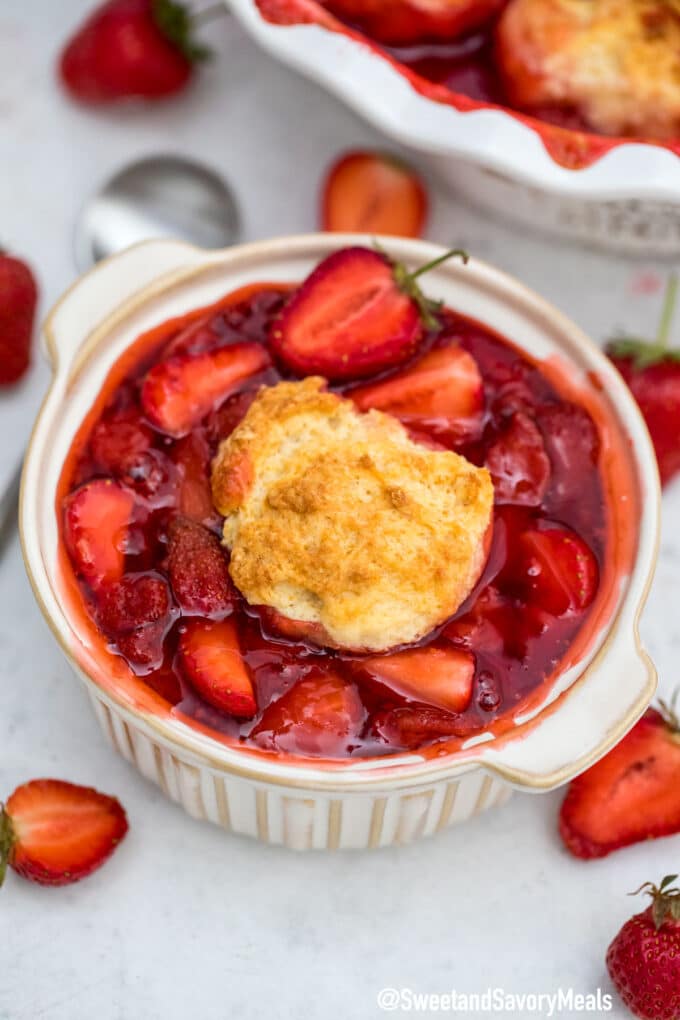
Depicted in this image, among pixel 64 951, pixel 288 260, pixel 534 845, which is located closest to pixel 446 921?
pixel 534 845

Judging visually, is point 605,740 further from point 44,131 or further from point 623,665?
point 44,131

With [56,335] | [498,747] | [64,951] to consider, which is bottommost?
[64,951]

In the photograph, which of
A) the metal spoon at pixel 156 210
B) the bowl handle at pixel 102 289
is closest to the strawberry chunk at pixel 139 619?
the bowl handle at pixel 102 289

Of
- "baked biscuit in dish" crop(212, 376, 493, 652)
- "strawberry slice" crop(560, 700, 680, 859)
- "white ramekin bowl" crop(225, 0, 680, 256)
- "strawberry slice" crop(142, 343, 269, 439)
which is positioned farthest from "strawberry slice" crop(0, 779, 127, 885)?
"white ramekin bowl" crop(225, 0, 680, 256)

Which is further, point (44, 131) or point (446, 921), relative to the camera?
point (44, 131)

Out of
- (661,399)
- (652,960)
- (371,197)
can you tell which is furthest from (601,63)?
(652,960)

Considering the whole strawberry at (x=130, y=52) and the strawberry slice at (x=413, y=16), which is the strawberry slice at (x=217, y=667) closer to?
the strawberry slice at (x=413, y=16)
